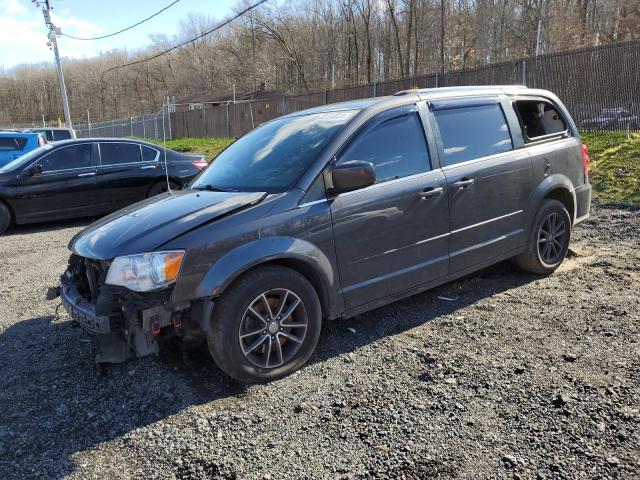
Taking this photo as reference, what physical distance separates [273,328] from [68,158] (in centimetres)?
739

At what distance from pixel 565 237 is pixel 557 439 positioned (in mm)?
3127

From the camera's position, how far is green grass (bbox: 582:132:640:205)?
8.67m

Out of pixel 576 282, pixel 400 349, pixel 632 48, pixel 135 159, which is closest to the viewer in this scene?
pixel 400 349

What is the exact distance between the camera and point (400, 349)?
3.80 m

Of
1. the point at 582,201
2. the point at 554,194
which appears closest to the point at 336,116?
the point at 554,194

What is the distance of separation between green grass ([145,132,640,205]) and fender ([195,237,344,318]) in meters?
6.57

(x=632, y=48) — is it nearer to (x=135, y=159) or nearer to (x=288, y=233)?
(x=135, y=159)

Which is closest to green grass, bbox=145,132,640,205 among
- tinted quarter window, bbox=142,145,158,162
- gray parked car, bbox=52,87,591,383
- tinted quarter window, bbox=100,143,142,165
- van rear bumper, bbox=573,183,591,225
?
tinted quarter window, bbox=142,145,158,162

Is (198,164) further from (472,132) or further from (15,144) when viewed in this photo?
(15,144)

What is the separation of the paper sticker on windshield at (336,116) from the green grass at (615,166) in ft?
20.0

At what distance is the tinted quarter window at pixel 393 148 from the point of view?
12.7 ft

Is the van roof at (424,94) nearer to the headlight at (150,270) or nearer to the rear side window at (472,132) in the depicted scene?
the rear side window at (472,132)

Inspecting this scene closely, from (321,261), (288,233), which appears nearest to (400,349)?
(321,261)

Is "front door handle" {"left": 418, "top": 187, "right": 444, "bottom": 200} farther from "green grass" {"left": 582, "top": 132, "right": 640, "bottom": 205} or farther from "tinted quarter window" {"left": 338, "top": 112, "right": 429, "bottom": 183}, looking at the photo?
"green grass" {"left": 582, "top": 132, "right": 640, "bottom": 205}
